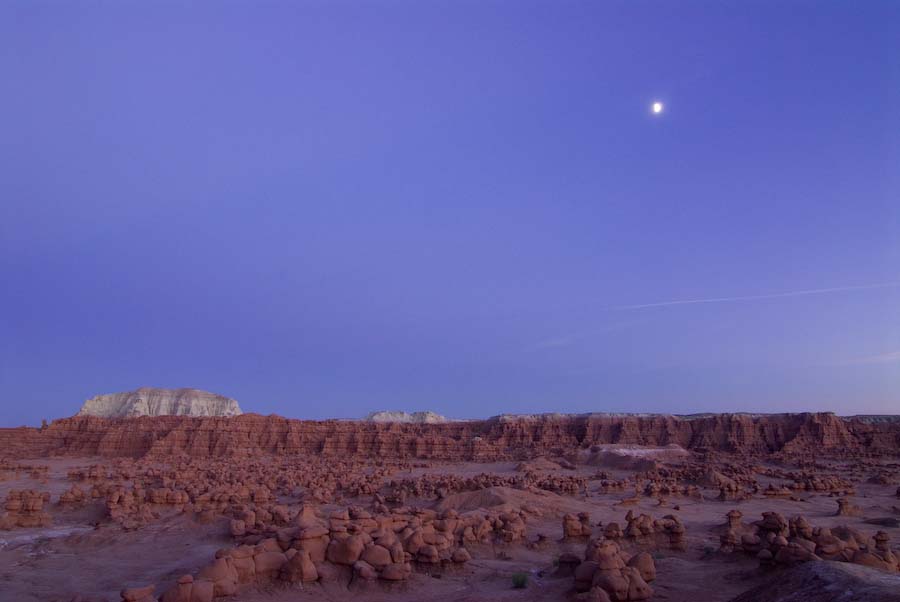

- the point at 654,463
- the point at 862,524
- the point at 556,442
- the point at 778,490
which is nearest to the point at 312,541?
the point at 862,524

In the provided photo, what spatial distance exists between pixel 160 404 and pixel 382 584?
98.8m

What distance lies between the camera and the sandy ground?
10.6 metres

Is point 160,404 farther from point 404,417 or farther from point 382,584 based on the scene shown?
point 382,584

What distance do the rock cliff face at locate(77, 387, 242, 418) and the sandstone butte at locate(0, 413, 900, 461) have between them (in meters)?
27.3

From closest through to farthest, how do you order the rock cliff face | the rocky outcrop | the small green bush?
1. the small green bush
2. the rock cliff face
3. the rocky outcrop

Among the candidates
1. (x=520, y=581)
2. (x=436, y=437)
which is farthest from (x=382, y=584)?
(x=436, y=437)

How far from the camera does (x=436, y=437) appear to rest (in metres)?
65.6

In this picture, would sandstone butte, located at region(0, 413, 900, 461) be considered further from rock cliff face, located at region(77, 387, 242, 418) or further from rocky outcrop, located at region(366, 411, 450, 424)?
rocky outcrop, located at region(366, 411, 450, 424)

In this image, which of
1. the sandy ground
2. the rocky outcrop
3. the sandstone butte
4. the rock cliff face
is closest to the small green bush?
the sandy ground

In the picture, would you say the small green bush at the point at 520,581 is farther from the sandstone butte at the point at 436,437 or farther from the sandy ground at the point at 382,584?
the sandstone butte at the point at 436,437

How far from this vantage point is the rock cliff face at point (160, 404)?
93812 mm

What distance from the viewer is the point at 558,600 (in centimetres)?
999

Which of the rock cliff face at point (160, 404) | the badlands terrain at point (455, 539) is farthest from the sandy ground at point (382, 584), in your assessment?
the rock cliff face at point (160, 404)

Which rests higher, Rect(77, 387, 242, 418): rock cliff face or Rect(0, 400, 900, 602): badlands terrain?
Rect(77, 387, 242, 418): rock cliff face
